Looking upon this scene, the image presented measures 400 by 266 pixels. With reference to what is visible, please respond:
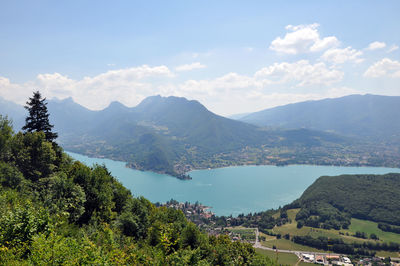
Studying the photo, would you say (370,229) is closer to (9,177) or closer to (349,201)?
(349,201)

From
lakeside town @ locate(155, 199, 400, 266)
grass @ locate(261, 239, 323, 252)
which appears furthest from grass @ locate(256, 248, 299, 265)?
grass @ locate(261, 239, 323, 252)

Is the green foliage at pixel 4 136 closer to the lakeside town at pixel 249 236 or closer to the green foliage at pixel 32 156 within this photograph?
the green foliage at pixel 32 156

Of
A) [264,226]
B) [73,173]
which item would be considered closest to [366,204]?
[264,226]

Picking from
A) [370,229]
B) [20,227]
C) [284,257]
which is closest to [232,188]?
[370,229]

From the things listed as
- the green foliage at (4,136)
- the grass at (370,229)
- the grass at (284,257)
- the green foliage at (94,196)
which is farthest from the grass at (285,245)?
the green foliage at (4,136)

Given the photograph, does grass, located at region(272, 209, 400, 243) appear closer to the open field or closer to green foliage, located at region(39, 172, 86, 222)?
the open field
